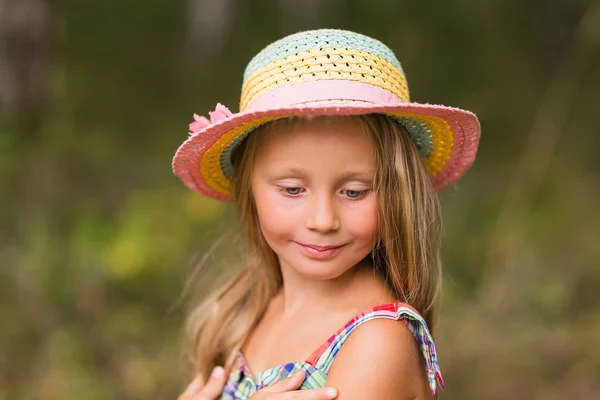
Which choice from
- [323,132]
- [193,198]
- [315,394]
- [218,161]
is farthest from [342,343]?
[193,198]

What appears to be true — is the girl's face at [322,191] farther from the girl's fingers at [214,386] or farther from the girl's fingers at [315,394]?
the girl's fingers at [214,386]

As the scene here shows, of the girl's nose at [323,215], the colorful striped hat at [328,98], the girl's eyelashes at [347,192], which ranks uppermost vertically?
the colorful striped hat at [328,98]

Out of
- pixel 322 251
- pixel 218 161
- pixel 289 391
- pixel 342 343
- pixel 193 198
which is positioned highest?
pixel 218 161

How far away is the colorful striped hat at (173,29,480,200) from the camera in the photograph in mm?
1757

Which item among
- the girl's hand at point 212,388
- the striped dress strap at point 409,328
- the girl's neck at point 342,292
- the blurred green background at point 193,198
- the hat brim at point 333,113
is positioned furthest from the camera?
the blurred green background at point 193,198

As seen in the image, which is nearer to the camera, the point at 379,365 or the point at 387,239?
the point at 379,365

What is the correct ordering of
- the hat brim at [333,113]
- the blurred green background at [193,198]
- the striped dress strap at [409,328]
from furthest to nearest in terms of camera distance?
the blurred green background at [193,198] → the striped dress strap at [409,328] → the hat brim at [333,113]

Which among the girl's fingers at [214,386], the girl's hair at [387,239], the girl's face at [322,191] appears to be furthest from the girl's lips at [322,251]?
the girl's fingers at [214,386]

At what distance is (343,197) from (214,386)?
0.76 metres

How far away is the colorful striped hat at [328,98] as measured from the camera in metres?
1.76

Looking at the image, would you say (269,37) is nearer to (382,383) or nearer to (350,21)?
(350,21)

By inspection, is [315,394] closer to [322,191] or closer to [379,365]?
[379,365]

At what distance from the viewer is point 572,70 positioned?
20.7 feet

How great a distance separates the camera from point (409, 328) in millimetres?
1816
